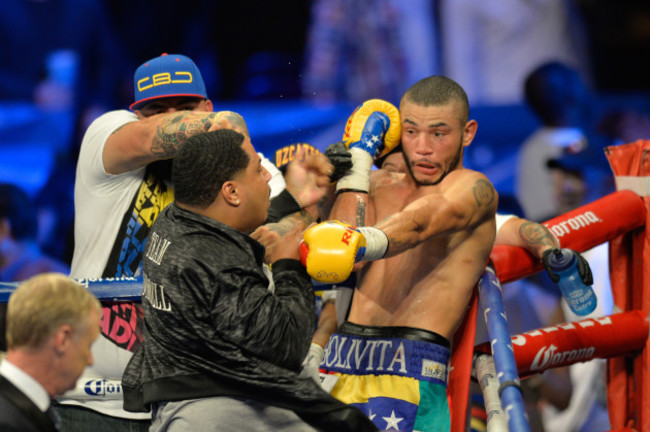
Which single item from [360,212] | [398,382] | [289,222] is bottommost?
[398,382]

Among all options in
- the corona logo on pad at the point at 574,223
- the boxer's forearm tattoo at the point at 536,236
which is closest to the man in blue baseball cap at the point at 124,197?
the boxer's forearm tattoo at the point at 536,236

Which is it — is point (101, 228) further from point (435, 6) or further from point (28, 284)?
point (435, 6)

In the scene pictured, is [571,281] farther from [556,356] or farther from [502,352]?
[502,352]

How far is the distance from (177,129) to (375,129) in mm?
643

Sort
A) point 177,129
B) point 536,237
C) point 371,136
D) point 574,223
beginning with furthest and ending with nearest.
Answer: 1. point 574,223
2. point 536,237
3. point 371,136
4. point 177,129

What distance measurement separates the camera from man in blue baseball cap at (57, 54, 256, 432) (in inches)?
94.5

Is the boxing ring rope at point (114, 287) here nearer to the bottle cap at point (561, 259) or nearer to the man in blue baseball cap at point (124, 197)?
the man in blue baseball cap at point (124, 197)

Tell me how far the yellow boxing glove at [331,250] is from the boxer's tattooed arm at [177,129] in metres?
0.52

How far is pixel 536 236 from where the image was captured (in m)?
2.69

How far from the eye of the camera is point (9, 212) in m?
5.21

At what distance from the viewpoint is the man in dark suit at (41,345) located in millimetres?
1571

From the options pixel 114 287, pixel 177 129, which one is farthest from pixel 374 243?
pixel 114 287

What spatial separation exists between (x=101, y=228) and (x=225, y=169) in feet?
2.73

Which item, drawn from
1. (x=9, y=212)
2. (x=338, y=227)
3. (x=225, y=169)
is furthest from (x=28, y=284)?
(x=9, y=212)
